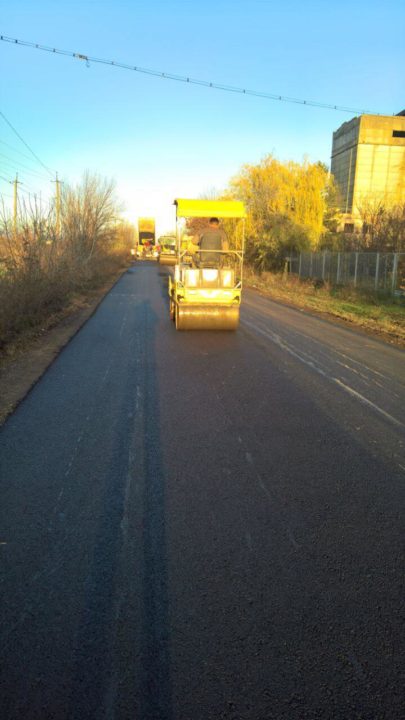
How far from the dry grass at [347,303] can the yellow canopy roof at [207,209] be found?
4.73m

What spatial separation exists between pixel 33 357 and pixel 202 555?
6.92 m

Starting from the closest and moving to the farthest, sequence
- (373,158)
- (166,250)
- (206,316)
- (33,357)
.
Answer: (33,357), (206,316), (166,250), (373,158)

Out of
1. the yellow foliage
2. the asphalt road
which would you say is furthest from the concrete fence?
the asphalt road

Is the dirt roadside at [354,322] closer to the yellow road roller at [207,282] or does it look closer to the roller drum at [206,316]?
the roller drum at [206,316]

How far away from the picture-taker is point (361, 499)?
13.1 ft

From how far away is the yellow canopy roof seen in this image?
11.7m

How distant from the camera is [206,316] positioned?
11664 millimetres

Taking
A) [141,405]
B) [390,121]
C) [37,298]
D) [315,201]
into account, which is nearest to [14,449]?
[141,405]

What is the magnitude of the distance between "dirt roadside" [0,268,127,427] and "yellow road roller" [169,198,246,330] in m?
2.83

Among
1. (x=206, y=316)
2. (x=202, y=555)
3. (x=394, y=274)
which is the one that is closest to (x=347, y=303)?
(x=394, y=274)

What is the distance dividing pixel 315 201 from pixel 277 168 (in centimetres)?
354

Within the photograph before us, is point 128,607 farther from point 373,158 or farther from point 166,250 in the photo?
point 373,158

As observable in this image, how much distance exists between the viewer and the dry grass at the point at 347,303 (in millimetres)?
13293

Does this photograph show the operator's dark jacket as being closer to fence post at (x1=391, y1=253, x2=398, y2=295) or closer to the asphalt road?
the asphalt road
